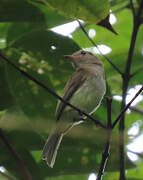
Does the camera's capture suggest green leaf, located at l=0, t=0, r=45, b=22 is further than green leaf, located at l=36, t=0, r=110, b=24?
Yes

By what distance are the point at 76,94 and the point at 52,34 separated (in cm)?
98

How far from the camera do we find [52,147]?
3.07 meters

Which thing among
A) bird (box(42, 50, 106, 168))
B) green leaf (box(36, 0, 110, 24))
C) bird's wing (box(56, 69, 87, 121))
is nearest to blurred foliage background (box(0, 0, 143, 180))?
green leaf (box(36, 0, 110, 24))

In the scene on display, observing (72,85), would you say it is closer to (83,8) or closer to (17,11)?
(17,11)

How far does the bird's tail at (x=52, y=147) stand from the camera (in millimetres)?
2564

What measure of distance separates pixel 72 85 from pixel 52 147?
0.69 meters

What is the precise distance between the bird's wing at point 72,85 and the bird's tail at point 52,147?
168 mm

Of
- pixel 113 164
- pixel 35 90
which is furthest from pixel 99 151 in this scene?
pixel 35 90

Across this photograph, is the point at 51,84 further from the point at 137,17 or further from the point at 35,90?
the point at 137,17

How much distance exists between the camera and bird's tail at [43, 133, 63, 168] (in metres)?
2.56

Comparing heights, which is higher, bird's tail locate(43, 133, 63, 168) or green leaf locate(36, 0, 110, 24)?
green leaf locate(36, 0, 110, 24)

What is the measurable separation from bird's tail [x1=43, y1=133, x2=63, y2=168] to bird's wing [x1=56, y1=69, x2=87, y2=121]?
0.17 m

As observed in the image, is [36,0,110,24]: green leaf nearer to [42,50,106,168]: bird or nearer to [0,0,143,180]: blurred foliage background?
[0,0,143,180]: blurred foliage background

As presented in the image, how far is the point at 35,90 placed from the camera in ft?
8.06
